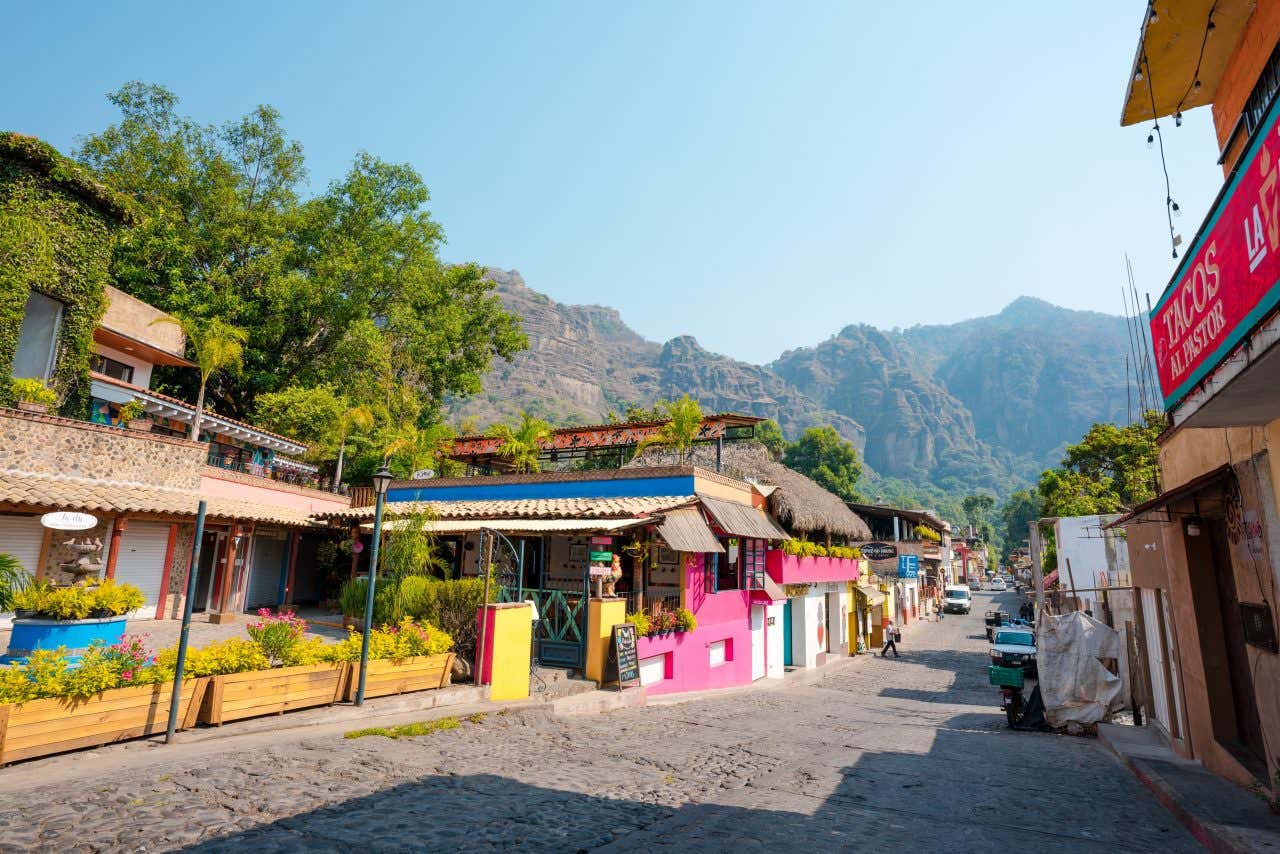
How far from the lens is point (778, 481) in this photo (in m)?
23.2

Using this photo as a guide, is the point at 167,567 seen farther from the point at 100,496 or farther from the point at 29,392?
the point at 29,392

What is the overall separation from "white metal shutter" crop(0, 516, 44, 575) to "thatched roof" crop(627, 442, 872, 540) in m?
16.0

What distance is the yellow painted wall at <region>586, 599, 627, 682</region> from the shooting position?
1306 cm

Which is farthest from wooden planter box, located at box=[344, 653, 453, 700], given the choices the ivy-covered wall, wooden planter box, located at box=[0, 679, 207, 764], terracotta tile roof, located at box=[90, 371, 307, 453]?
terracotta tile roof, located at box=[90, 371, 307, 453]

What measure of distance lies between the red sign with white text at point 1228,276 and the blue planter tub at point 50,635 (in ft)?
42.6

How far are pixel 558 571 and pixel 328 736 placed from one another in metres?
10.9

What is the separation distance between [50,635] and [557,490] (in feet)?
37.0

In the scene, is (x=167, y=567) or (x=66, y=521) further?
(x=167, y=567)

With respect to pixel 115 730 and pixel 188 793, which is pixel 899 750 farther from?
pixel 115 730

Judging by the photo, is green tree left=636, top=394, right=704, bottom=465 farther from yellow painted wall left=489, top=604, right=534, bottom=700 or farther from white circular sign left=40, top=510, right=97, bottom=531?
white circular sign left=40, top=510, right=97, bottom=531

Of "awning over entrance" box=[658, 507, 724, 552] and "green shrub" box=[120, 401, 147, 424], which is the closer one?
"awning over entrance" box=[658, 507, 724, 552]

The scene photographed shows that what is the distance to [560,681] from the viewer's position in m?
12.8

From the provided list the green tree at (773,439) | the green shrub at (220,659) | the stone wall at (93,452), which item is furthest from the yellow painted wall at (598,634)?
the green tree at (773,439)

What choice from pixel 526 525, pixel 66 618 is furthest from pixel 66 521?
pixel 526 525
